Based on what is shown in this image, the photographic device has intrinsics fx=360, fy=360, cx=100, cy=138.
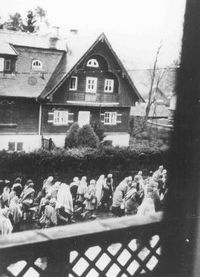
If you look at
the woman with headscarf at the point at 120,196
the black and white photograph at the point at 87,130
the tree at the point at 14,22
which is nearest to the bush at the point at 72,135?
the black and white photograph at the point at 87,130

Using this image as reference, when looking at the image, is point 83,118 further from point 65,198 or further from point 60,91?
point 65,198

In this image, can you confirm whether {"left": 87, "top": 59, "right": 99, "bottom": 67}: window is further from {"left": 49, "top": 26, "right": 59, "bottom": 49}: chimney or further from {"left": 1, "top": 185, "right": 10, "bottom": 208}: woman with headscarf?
{"left": 1, "top": 185, "right": 10, "bottom": 208}: woman with headscarf

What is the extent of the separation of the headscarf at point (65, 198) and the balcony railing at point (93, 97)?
81 centimetres

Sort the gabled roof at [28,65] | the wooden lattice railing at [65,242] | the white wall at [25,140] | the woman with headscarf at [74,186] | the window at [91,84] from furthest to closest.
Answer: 1. the woman with headscarf at [74,186]
2. the window at [91,84]
3. the white wall at [25,140]
4. the gabled roof at [28,65]
5. the wooden lattice railing at [65,242]

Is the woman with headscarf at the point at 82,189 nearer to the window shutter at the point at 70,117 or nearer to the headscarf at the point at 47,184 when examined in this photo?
the headscarf at the point at 47,184

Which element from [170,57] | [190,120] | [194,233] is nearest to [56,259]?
[194,233]

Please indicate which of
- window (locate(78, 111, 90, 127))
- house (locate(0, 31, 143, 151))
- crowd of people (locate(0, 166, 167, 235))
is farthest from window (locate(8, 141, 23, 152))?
window (locate(78, 111, 90, 127))

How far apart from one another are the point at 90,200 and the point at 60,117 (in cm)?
103

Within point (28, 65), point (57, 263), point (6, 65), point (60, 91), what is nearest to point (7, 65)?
point (6, 65)

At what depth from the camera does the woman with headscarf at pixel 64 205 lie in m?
3.13

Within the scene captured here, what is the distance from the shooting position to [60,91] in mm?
2723

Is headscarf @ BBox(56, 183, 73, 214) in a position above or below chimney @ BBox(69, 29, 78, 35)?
below

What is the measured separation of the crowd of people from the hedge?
0.07 meters

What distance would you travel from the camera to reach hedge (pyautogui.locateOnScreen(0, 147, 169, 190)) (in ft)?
9.21
